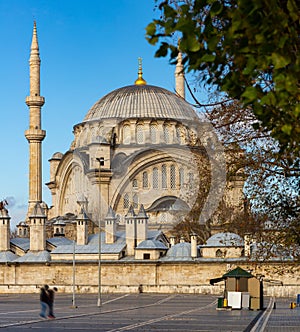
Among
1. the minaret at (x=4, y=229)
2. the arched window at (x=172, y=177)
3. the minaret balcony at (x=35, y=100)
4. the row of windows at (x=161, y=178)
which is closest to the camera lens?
the minaret at (x=4, y=229)

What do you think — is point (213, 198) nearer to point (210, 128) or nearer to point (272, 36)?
point (210, 128)

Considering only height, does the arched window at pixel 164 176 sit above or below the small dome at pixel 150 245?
above

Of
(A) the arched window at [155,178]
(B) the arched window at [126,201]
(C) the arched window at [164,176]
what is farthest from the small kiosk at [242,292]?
(C) the arched window at [164,176]

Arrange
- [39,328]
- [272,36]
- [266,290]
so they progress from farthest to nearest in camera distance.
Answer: [266,290] < [39,328] < [272,36]

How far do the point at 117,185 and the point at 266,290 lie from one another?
76.7 ft

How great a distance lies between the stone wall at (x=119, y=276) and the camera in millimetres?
43875

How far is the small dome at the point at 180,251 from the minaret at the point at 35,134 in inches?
727

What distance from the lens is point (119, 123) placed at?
68.8 meters

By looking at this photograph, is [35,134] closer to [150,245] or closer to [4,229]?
[4,229]

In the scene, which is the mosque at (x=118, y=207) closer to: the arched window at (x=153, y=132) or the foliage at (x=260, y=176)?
the arched window at (x=153, y=132)

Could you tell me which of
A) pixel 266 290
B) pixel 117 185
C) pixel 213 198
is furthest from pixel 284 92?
pixel 117 185

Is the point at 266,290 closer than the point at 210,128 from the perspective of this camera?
No

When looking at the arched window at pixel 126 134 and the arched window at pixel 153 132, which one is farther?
the arched window at pixel 153 132

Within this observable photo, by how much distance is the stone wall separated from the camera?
43.9 metres
